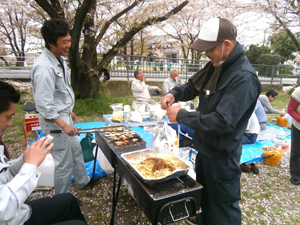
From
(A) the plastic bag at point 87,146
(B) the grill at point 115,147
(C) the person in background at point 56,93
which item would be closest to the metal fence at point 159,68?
(A) the plastic bag at point 87,146

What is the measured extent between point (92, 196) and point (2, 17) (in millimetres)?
17349

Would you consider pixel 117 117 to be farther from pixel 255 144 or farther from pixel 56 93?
pixel 255 144

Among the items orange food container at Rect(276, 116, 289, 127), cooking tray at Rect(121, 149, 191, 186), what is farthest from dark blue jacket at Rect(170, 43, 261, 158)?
orange food container at Rect(276, 116, 289, 127)

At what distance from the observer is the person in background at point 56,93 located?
2.16 meters

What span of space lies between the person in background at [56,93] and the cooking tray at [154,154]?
0.87 metres

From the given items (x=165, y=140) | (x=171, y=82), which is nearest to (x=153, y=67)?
(x=171, y=82)

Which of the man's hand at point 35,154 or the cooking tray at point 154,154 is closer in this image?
the man's hand at point 35,154

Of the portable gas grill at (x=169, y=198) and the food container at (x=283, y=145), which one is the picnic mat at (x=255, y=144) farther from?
the portable gas grill at (x=169, y=198)

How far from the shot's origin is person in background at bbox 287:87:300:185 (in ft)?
10.2

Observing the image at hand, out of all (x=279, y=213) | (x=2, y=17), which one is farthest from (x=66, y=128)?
(x=2, y=17)

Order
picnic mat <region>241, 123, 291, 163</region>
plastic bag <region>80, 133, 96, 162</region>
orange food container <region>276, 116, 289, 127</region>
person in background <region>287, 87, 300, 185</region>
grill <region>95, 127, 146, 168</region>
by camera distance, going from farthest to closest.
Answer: orange food container <region>276, 116, 289, 127</region> → picnic mat <region>241, 123, 291, 163</region> → plastic bag <region>80, 133, 96, 162</region> → person in background <region>287, 87, 300, 185</region> → grill <region>95, 127, 146, 168</region>

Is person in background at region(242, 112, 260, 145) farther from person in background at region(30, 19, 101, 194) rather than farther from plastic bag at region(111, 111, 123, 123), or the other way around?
person in background at region(30, 19, 101, 194)

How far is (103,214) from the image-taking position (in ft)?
8.33

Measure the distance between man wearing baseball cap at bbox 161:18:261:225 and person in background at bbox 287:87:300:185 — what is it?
213 cm
